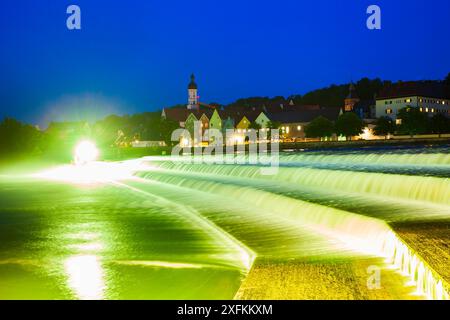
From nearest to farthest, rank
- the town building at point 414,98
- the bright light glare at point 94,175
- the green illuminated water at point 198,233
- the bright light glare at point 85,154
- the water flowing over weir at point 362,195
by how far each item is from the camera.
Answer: the water flowing over weir at point 362,195
the green illuminated water at point 198,233
the bright light glare at point 94,175
the bright light glare at point 85,154
the town building at point 414,98

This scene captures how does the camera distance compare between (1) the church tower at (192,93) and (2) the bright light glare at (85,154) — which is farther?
(1) the church tower at (192,93)

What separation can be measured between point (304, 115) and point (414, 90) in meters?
19.7

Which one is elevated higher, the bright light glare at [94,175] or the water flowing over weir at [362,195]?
the water flowing over weir at [362,195]

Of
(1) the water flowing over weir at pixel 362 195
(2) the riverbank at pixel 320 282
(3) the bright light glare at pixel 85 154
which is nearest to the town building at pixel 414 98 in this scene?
(3) the bright light glare at pixel 85 154

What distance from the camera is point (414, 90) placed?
8425cm

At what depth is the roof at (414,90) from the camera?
3332 inches

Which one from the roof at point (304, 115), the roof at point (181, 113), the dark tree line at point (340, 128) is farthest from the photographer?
the roof at point (181, 113)

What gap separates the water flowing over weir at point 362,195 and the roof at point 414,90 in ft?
219

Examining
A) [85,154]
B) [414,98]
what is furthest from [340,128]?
[85,154]

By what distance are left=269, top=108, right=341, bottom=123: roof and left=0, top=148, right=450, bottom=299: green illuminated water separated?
6920 cm

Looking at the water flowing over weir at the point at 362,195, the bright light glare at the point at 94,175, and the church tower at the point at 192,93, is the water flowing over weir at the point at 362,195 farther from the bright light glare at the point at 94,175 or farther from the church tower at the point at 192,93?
the church tower at the point at 192,93

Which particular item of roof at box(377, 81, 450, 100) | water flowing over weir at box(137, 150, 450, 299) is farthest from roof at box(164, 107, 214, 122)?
water flowing over weir at box(137, 150, 450, 299)
